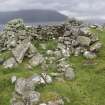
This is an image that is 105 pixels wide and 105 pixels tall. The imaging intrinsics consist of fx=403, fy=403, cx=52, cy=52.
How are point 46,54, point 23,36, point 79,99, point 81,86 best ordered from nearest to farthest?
1. point 79,99
2. point 81,86
3. point 46,54
4. point 23,36

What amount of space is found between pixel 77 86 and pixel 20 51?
32.6 ft

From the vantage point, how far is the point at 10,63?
46.9m

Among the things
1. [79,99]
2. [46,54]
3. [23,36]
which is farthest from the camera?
[23,36]

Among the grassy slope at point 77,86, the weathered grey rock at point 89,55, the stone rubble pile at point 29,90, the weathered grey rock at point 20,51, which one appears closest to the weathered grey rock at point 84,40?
the weathered grey rock at point 89,55

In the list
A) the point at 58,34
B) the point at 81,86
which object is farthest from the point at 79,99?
the point at 58,34

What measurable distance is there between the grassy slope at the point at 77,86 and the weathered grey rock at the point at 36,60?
992mm

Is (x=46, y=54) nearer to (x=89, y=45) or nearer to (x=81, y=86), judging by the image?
(x=89, y=45)

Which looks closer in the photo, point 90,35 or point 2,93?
Result: point 2,93

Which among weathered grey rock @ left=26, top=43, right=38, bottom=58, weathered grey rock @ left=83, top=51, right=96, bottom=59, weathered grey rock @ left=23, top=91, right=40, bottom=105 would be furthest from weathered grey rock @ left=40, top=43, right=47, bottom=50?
weathered grey rock @ left=23, top=91, right=40, bottom=105

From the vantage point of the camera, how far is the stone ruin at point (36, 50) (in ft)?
130

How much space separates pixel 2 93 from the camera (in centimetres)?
4056

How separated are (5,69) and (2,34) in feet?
46.9

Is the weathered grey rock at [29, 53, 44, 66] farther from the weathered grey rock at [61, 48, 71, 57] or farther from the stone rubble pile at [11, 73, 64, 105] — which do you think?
the stone rubble pile at [11, 73, 64, 105]

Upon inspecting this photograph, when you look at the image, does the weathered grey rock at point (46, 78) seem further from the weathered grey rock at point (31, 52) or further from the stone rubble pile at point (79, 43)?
the stone rubble pile at point (79, 43)
